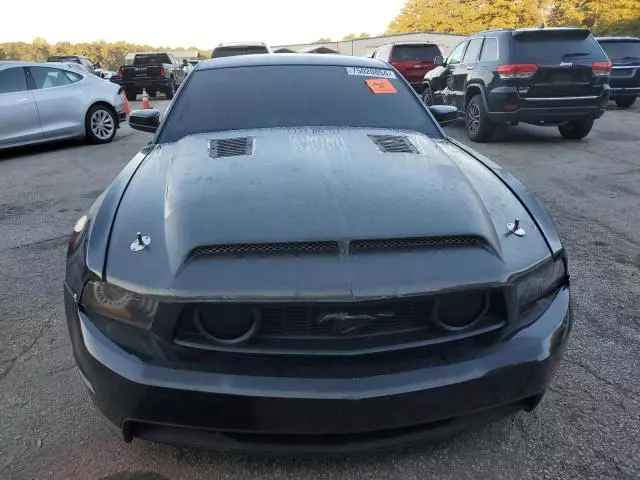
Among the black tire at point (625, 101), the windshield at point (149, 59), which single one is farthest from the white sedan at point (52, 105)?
the black tire at point (625, 101)

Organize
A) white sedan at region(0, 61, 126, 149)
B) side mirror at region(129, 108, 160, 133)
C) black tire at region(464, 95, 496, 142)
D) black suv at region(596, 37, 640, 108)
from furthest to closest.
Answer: black suv at region(596, 37, 640, 108), black tire at region(464, 95, 496, 142), white sedan at region(0, 61, 126, 149), side mirror at region(129, 108, 160, 133)

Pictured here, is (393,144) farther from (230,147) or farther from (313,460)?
(313,460)

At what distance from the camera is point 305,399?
59.8 inches

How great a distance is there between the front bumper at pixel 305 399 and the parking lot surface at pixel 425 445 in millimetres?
220

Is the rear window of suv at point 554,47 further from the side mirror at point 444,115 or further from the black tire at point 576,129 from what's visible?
the side mirror at point 444,115

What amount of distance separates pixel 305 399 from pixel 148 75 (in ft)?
64.6

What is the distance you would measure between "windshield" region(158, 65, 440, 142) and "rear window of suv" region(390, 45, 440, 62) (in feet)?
41.8

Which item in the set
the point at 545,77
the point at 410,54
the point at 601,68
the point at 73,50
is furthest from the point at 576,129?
the point at 73,50

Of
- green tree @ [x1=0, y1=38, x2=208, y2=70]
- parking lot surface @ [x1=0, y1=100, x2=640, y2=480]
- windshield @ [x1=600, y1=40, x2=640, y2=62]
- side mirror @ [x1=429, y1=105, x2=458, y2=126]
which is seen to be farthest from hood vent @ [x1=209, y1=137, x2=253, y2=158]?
green tree @ [x1=0, y1=38, x2=208, y2=70]

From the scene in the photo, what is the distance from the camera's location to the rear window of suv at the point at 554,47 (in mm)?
7828

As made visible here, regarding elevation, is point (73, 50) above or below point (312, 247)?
below

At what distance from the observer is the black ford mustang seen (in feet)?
5.08

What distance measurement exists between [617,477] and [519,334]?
685 millimetres

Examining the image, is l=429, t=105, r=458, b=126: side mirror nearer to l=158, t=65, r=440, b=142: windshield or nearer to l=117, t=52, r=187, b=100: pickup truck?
l=158, t=65, r=440, b=142: windshield
